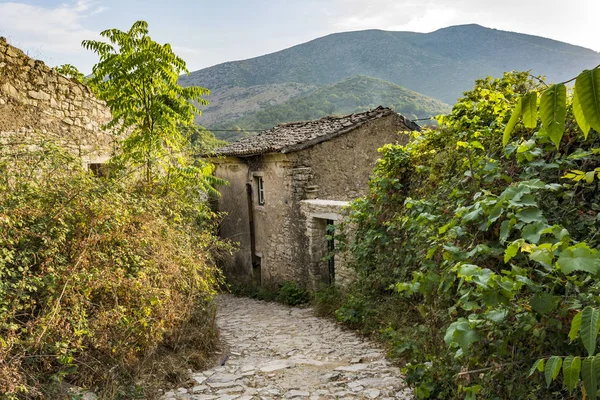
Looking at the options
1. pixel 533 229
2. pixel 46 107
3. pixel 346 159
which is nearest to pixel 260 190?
pixel 346 159

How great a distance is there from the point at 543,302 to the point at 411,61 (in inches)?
3128

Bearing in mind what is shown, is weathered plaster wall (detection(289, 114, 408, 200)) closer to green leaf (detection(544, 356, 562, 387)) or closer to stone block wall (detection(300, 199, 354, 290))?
stone block wall (detection(300, 199, 354, 290))

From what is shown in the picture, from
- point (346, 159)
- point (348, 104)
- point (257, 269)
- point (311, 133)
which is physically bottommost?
point (257, 269)

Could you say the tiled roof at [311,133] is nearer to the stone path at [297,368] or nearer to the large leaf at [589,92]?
the stone path at [297,368]

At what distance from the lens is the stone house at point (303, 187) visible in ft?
33.2

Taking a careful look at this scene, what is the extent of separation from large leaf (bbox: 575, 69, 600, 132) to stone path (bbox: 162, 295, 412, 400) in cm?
324

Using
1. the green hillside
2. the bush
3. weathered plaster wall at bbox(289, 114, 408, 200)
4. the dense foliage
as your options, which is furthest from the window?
the green hillside

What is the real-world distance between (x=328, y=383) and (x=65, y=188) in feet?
9.96

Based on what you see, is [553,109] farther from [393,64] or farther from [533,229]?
[393,64]

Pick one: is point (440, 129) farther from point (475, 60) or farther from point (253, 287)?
point (475, 60)

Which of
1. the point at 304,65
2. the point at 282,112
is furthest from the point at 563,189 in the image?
the point at 304,65

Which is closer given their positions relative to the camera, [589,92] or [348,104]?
[589,92]

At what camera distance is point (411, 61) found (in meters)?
75.9

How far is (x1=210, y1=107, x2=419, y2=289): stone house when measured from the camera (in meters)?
10.1
